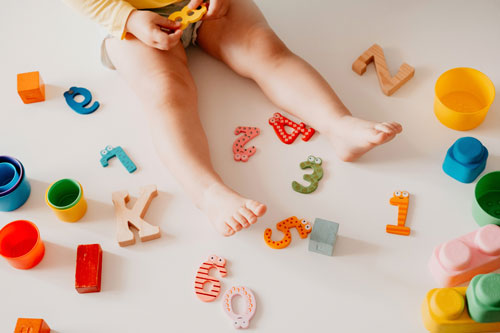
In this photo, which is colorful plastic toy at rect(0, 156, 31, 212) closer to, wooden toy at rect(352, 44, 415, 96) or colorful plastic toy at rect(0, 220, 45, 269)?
colorful plastic toy at rect(0, 220, 45, 269)

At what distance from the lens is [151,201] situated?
130 centimetres

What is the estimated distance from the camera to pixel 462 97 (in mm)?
1402

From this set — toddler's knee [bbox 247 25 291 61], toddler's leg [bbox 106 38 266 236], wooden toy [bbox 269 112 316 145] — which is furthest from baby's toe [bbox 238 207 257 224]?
toddler's knee [bbox 247 25 291 61]

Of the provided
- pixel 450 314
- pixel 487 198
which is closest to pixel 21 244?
pixel 450 314

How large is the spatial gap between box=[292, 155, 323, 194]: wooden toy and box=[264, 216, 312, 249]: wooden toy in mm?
66

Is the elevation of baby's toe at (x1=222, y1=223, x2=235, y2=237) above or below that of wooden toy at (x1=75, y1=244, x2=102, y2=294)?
above

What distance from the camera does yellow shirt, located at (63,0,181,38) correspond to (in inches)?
52.4

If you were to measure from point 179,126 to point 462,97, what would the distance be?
2.00 feet

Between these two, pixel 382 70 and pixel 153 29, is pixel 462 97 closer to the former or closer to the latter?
pixel 382 70

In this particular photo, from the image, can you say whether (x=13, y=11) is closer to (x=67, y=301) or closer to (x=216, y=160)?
(x=216, y=160)

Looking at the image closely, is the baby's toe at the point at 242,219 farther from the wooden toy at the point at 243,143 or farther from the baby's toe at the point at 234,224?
the wooden toy at the point at 243,143

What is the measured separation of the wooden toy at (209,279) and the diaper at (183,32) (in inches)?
20.4

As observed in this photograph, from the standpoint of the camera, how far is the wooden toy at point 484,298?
3.44 feet

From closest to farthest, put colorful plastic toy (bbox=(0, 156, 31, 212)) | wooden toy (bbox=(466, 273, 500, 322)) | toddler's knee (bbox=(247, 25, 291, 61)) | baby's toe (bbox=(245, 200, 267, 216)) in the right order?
wooden toy (bbox=(466, 273, 500, 322)) < baby's toe (bbox=(245, 200, 267, 216)) < colorful plastic toy (bbox=(0, 156, 31, 212)) < toddler's knee (bbox=(247, 25, 291, 61))
